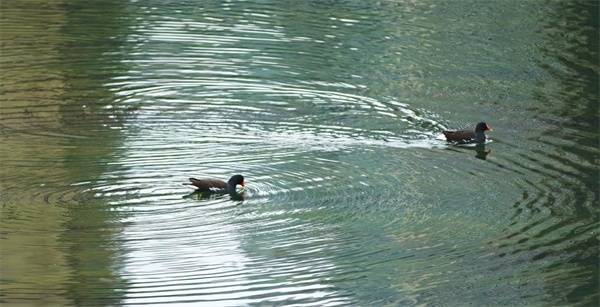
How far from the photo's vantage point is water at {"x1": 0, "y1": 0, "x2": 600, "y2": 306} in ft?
32.0

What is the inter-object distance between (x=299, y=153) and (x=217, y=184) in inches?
61.7

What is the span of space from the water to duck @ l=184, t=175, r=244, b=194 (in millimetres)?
89

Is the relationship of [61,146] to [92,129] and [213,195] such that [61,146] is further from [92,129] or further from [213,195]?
[213,195]

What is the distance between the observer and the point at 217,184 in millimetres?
11484

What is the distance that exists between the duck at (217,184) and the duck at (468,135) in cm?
277

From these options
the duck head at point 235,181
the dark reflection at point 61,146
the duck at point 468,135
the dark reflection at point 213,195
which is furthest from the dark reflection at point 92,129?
the duck at point 468,135

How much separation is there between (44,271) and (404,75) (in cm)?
733

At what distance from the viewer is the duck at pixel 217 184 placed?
11438 millimetres

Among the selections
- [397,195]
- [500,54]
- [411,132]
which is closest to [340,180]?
[397,195]

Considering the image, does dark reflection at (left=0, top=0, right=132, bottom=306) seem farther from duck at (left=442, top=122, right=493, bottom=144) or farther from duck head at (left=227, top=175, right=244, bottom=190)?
duck at (left=442, top=122, right=493, bottom=144)

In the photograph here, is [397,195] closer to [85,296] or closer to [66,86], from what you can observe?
[85,296]

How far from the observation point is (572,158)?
42.7 feet

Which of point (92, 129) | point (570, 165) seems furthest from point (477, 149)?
point (92, 129)

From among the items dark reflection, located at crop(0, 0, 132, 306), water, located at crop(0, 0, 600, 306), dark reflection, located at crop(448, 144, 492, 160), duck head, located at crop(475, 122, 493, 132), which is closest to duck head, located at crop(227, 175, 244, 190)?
water, located at crop(0, 0, 600, 306)
